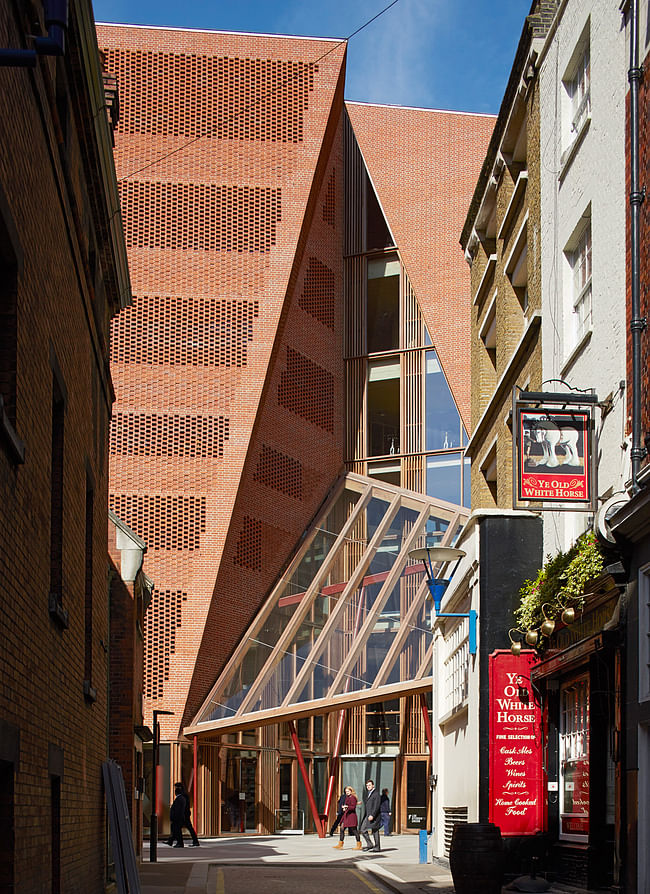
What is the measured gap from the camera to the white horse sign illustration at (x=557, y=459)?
15.8 m

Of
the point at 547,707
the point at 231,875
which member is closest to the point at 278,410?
the point at 231,875

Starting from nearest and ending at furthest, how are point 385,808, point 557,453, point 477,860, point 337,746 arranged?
point 477,860 < point 557,453 < point 385,808 < point 337,746

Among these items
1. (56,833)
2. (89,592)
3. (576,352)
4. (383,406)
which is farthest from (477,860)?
(383,406)

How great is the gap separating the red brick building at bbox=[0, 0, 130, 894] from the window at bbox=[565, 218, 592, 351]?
6.63 m

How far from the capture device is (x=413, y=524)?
42438 mm

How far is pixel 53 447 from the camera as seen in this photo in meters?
11.8

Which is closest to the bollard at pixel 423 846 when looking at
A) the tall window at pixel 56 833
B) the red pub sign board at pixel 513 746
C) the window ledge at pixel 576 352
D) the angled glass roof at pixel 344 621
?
the red pub sign board at pixel 513 746

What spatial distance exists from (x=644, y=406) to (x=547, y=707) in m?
6.53

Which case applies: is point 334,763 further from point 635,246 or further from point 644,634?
point 635,246

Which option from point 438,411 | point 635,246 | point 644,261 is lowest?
point 644,261

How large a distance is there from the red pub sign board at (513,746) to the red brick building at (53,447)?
609 cm

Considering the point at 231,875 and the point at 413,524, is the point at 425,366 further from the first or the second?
the point at 231,875

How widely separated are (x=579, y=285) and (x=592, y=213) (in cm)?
179

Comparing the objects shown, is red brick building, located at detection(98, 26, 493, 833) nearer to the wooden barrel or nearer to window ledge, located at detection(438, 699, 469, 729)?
window ledge, located at detection(438, 699, 469, 729)
